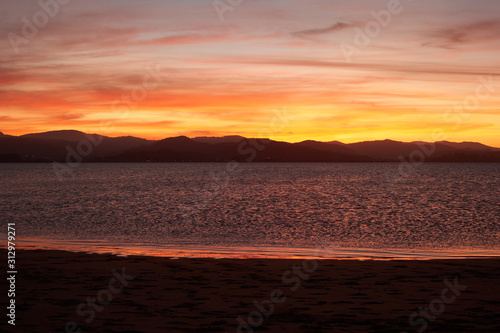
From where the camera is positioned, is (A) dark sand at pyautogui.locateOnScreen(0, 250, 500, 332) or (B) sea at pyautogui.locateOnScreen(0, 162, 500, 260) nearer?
(A) dark sand at pyautogui.locateOnScreen(0, 250, 500, 332)

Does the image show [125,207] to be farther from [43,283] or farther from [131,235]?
[43,283]

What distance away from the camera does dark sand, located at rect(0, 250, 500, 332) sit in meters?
10.6

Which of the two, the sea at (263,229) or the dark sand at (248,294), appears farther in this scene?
the sea at (263,229)

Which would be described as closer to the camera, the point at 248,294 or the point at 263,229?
the point at 248,294

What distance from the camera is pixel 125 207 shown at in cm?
5638

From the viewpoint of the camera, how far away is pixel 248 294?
13.5 metres

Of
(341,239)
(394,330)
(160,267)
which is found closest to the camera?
(394,330)

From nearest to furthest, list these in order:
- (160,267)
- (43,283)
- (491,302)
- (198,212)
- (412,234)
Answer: (491,302), (43,283), (160,267), (412,234), (198,212)

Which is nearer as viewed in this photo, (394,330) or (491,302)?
(394,330)

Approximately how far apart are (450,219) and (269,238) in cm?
2049

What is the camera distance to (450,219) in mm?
44000

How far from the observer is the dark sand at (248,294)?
34.7ft

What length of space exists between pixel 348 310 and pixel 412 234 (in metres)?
23.8

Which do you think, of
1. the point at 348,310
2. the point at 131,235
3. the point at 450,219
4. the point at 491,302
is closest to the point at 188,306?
the point at 348,310
